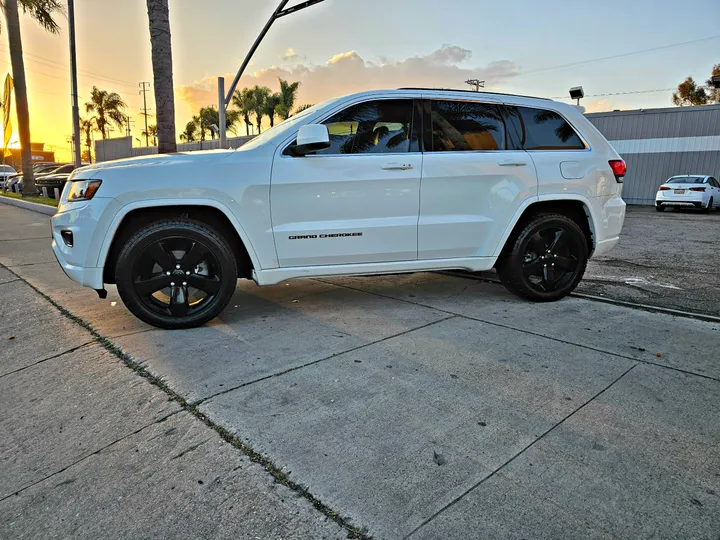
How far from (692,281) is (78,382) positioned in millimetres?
6153

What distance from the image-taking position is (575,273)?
471 centimetres

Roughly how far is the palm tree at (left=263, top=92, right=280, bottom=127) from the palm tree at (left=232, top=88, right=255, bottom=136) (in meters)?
1.71

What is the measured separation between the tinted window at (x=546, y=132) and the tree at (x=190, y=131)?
62.9 m

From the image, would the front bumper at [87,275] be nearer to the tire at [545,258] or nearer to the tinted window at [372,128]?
the tinted window at [372,128]

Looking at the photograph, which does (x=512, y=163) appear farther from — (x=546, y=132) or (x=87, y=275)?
(x=87, y=275)

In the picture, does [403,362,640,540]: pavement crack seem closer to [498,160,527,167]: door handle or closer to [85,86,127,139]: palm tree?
[498,160,527,167]: door handle

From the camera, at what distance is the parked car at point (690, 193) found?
1731 cm

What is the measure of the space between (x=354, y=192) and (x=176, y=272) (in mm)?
1539

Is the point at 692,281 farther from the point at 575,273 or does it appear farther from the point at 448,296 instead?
the point at 448,296

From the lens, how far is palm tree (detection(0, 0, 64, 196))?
2027cm

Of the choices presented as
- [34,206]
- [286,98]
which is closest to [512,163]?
[34,206]

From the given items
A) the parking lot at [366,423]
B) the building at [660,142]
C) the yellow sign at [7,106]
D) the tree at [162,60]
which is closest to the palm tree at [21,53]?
the yellow sign at [7,106]

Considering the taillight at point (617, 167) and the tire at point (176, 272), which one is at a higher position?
the taillight at point (617, 167)

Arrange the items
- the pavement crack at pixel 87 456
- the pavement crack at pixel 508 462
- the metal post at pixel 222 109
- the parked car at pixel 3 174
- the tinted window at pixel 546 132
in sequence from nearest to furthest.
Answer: the pavement crack at pixel 508 462 → the pavement crack at pixel 87 456 → the tinted window at pixel 546 132 → the metal post at pixel 222 109 → the parked car at pixel 3 174
